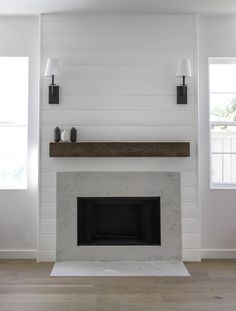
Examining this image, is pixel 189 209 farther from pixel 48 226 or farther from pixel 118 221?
pixel 48 226

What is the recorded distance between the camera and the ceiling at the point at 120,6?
3330mm

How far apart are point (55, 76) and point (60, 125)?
526 millimetres

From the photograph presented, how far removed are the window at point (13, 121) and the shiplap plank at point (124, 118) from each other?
47cm

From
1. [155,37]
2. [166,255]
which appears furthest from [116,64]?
[166,255]

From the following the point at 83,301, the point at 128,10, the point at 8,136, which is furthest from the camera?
the point at 8,136

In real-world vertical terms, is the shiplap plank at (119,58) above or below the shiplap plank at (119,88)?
above

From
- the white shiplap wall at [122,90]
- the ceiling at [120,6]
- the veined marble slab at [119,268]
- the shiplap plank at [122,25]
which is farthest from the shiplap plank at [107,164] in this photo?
the ceiling at [120,6]

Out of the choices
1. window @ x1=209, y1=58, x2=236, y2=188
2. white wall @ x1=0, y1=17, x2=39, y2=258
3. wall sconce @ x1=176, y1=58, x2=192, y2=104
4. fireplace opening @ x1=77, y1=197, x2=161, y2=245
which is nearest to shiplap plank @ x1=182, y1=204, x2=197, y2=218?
fireplace opening @ x1=77, y1=197, x2=161, y2=245

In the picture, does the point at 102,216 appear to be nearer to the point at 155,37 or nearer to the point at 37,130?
the point at 37,130

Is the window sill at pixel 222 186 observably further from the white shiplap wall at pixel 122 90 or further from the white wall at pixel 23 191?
the white wall at pixel 23 191

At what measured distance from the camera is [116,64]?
11.9ft

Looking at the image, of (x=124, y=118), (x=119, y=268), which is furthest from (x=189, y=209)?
(x=124, y=118)

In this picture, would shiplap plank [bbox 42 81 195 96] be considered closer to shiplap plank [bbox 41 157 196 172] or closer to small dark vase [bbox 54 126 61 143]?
small dark vase [bbox 54 126 61 143]

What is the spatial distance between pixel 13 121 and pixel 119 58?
4.54 feet
